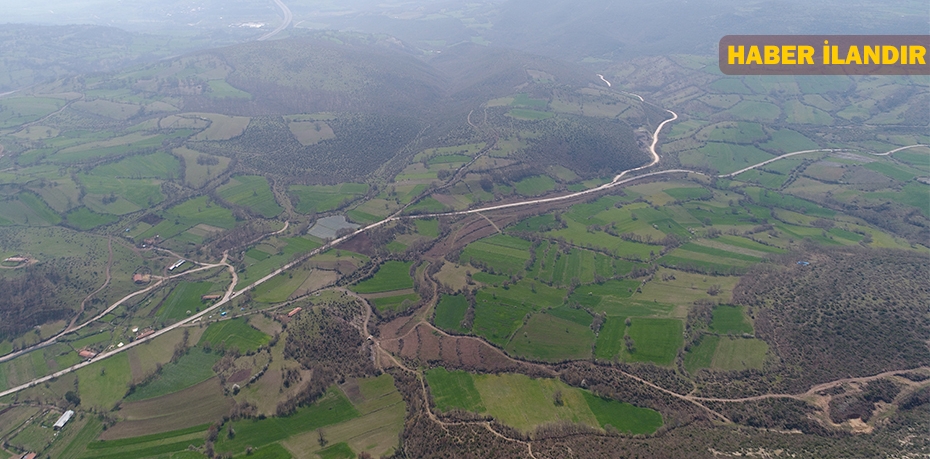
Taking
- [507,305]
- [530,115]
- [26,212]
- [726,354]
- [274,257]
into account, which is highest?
[530,115]

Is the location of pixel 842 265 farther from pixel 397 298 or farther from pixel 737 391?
pixel 397 298

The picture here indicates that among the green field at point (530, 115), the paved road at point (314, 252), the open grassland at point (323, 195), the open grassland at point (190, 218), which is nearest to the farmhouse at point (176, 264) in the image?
the paved road at point (314, 252)

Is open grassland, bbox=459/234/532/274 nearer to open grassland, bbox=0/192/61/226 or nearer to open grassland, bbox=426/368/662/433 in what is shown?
open grassland, bbox=426/368/662/433

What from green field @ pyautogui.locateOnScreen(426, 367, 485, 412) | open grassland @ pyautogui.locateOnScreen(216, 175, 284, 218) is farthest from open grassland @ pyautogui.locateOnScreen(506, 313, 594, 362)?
open grassland @ pyautogui.locateOnScreen(216, 175, 284, 218)

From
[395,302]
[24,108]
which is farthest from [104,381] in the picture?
[24,108]

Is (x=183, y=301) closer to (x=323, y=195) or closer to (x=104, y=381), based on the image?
(x=104, y=381)

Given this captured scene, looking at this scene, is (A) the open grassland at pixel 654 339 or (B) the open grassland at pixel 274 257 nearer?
(A) the open grassland at pixel 654 339

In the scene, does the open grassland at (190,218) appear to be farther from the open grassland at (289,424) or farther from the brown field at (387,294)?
the open grassland at (289,424)
